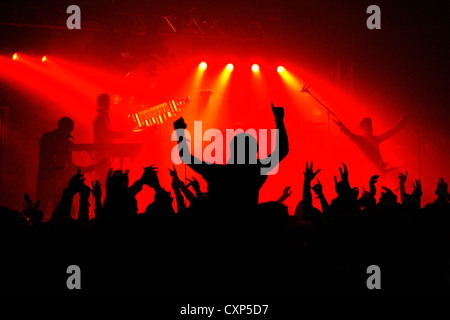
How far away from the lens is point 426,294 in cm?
226

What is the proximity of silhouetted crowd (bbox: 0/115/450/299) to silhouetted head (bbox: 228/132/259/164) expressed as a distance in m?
0.31

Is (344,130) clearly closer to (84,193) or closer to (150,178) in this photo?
(150,178)

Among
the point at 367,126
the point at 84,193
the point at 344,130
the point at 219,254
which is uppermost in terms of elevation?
the point at 367,126

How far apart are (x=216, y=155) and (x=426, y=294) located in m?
7.73

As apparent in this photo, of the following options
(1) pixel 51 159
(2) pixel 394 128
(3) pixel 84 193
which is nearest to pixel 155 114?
(1) pixel 51 159

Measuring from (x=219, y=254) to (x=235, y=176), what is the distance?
52 cm

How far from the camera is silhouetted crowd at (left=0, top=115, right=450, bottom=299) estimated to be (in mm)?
2096

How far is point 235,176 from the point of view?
102 inches

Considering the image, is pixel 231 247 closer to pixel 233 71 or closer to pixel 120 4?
pixel 120 4

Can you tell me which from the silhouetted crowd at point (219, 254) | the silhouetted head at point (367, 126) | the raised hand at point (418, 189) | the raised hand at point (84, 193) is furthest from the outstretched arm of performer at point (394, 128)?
the raised hand at point (84, 193)

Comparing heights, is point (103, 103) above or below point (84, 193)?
above
